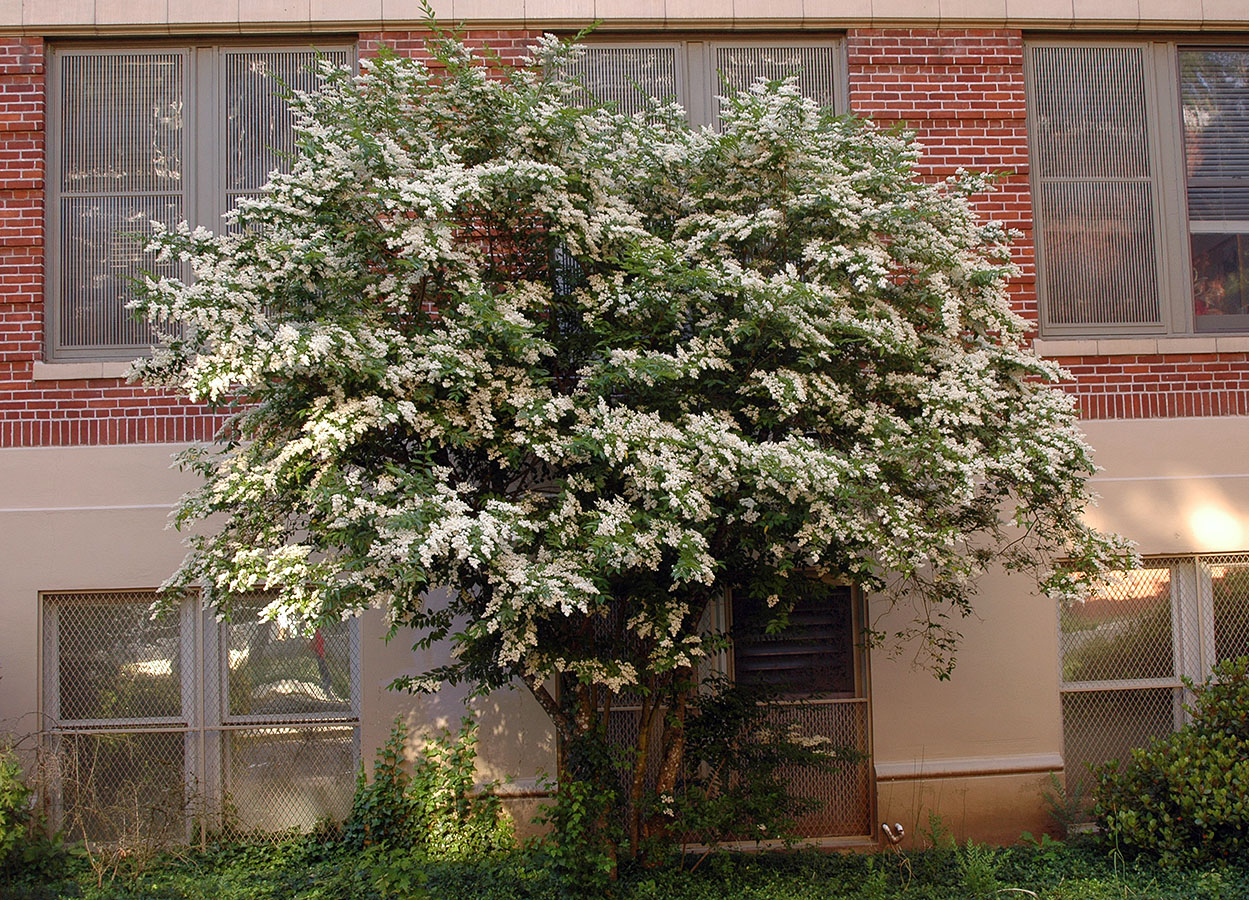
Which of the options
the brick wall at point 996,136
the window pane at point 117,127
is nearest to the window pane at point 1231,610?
the brick wall at point 996,136

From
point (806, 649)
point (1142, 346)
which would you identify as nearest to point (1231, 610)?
point (1142, 346)

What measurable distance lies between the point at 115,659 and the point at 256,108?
4452 mm

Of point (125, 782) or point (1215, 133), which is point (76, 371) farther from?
point (1215, 133)

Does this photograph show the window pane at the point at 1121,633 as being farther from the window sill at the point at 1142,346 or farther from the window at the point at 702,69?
the window at the point at 702,69

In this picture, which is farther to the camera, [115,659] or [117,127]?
[117,127]

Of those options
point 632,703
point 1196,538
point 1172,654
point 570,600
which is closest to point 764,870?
point 632,703

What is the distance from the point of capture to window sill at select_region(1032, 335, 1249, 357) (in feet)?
25.7

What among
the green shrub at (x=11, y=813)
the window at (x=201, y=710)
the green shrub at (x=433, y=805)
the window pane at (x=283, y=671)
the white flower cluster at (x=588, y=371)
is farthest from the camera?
the window pane at (x=283, y=671)

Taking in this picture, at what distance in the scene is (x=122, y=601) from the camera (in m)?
7.51

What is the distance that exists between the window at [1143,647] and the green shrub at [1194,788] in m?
0.77

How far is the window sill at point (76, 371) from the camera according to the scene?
7484 mm

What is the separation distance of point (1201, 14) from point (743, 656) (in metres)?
6.50

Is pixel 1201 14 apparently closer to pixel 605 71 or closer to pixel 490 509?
pixel 605 71

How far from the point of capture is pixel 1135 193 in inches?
324
